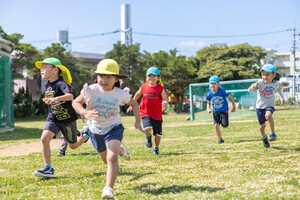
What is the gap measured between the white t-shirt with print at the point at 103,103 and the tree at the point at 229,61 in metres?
38.3

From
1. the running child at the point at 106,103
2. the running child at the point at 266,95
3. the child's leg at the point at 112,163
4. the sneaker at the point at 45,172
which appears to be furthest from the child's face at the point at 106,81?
the running child at the point at 266,95

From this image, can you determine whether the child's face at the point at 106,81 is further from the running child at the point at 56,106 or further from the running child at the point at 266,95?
the running child at the point at 266,95

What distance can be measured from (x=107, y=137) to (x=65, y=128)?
1.71 meters

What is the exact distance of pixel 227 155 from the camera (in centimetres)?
725

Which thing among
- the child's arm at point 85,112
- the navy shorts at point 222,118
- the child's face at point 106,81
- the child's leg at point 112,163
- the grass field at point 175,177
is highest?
the child's face at point 106,81

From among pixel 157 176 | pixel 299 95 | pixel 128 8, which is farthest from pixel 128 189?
pixel 128 8

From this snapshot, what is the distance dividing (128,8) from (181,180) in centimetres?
5497

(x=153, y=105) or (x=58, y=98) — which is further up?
(x=58, y=98)

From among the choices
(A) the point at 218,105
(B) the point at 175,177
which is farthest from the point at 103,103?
(A) the point at 218,105

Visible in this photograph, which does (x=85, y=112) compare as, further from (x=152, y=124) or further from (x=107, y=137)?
(x=152, y=124)

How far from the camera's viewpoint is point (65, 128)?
6164mm

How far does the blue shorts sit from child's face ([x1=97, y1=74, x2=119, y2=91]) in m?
0.57

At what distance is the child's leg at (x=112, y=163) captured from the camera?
4.30 metres

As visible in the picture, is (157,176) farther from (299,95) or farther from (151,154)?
(299,95)
